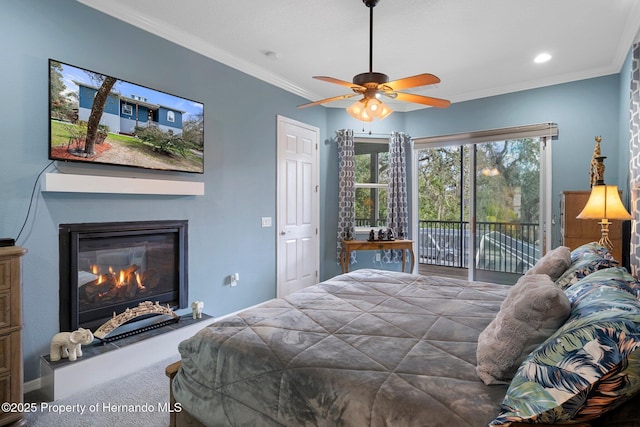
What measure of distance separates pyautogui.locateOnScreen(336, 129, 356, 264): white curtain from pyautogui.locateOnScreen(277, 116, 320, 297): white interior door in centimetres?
37

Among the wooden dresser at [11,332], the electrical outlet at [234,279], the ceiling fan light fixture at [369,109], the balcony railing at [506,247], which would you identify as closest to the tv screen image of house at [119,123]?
the wooden dresser at [11,332]

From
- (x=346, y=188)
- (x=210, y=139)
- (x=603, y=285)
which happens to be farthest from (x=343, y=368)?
(x=346, y=188)

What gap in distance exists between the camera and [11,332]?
182cm

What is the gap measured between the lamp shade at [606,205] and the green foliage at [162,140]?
3.52m

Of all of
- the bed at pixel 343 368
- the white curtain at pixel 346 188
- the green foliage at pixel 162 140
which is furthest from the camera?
the white curtain at pixel 346 188

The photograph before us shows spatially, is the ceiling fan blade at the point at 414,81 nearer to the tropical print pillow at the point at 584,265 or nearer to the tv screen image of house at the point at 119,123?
the tropical print pillow at the point at 584,265

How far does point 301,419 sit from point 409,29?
3080mm

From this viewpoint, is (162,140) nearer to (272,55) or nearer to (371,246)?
(272,55)

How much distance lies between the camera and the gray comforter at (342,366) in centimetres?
110

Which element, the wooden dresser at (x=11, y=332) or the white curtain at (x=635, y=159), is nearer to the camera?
the wooden dresser at (x=11, y=332)

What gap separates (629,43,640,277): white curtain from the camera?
2539mm

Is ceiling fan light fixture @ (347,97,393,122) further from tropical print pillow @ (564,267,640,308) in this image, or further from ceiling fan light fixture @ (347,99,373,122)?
tropical print pillow @ (564,267,640,308)

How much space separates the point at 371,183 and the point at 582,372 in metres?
4.43

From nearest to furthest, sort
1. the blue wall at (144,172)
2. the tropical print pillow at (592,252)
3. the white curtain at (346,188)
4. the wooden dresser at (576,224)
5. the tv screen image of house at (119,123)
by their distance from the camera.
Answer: the tropical print pillow at (592,252)
the blue wall at (144,172)
the tv screen image of house at (119,123)
the wooden dresser at (576,224)
the white curtain at (346,188)
